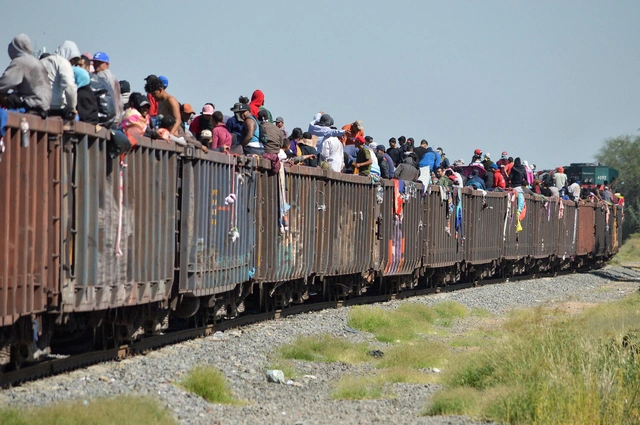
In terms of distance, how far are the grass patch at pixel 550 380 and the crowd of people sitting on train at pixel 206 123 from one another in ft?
14.6

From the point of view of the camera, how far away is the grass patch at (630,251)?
64444 millimetres

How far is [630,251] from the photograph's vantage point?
232 ft

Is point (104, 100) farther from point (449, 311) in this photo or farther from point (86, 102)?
point (449, 311)

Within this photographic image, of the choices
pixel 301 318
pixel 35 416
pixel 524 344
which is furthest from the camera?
pixel 301 318

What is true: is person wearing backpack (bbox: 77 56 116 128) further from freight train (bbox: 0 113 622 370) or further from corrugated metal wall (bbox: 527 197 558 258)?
corrugated metal wall (bbox: 527 197 558 258)

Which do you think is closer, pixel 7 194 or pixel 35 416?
A: pixel 35 416

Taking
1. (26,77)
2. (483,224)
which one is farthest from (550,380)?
(483,224)

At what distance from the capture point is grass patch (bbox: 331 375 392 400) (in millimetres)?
11141

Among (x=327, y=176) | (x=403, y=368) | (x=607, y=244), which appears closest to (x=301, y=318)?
→ (x=327, y=176)

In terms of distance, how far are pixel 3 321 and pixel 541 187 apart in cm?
3109

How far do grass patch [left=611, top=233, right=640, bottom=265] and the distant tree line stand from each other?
150 centimetres

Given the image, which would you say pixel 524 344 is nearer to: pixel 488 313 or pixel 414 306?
pixel 414 306

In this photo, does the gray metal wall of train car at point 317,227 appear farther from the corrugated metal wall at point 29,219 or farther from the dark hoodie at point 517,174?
the dark hoodie at point 517,174

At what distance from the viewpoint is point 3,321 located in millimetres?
9086
